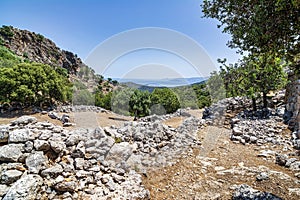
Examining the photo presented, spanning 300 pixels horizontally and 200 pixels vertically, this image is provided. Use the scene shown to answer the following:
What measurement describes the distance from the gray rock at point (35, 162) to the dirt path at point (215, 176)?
2.67m

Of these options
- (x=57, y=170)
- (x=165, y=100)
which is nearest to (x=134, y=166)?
(x=57, y=170)

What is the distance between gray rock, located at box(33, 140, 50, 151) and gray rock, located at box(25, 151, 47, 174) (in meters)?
0.21

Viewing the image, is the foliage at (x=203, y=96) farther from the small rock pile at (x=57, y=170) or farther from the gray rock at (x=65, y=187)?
the gray rock at (x=65, y=187)

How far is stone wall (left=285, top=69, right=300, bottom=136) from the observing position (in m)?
9.40

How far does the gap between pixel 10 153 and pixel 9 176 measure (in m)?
0.71

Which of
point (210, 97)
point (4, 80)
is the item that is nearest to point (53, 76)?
point (4, 80)

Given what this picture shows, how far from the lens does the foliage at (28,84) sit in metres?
18.0

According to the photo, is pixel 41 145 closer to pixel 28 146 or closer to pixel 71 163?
pixel 28 146

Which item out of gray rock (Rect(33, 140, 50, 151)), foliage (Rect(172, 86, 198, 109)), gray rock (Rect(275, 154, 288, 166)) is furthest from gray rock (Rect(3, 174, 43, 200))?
foliage (Rect(172, 86, 198, 109))

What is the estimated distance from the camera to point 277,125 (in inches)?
393

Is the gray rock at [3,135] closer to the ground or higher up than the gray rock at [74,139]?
higher up

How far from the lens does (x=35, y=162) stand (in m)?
4.50

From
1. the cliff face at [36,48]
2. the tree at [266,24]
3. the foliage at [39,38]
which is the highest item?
the foliage at [39,38]

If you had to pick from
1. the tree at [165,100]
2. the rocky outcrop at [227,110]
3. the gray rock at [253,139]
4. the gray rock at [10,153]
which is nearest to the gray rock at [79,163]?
the gray rock at [10,153]
